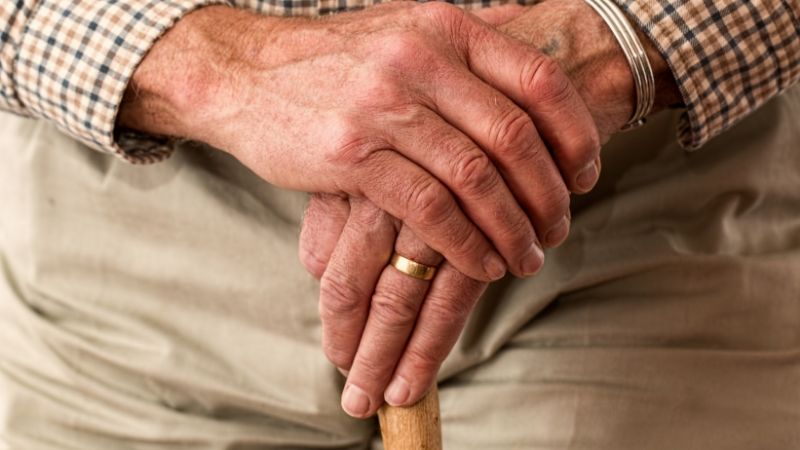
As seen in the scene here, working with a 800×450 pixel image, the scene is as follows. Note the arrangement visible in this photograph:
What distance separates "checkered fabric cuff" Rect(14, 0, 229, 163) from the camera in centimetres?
103

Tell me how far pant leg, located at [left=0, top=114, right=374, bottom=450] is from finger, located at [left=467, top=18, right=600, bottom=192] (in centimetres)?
34

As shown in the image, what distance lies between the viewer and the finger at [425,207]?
892 mm

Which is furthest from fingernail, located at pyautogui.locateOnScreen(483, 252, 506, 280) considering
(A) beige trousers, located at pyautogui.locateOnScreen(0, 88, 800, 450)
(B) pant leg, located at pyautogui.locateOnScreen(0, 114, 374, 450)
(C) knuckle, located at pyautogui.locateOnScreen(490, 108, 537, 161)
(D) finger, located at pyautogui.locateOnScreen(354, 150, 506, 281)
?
(B) pant leg, located at pyautogui.locateOnScreen(0, 114, 374, 450)

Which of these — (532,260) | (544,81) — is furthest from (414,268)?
(544,81)

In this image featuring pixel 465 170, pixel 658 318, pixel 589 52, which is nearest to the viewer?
pixel 465 170

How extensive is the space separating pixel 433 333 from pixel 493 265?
94mm

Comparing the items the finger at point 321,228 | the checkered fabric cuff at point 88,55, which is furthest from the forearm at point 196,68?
the finger at point 321,228

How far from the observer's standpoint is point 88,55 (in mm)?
1044

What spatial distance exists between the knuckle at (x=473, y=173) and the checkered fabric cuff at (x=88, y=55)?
0.36 meters

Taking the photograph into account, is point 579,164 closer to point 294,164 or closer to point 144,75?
point 294,164

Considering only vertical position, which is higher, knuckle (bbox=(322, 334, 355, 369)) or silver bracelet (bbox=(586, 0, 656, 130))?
silver bracelet (bbox=(586, 0, 656, 130))

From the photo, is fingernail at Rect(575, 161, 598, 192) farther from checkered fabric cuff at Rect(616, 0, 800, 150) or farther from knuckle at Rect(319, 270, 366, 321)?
knuckle at Rect(319, 270, 366, 321)

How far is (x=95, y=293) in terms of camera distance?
122 centimetres

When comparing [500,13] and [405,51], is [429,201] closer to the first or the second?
[405,51]
